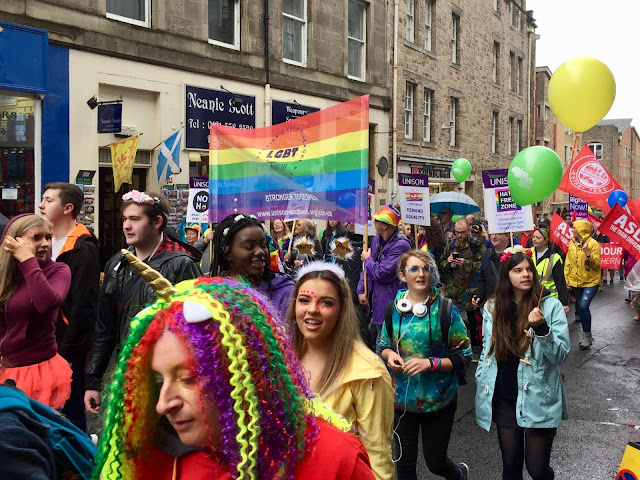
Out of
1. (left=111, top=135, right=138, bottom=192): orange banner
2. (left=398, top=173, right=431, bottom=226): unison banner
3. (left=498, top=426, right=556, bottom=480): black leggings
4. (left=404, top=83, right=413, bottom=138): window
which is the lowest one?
(left=498, top=426, right=556, bottom=480): black leggings

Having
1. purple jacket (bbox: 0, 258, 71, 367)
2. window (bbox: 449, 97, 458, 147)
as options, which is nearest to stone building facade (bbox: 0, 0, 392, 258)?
window (bbox: 449, 97, 458, 147)

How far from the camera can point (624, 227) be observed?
828 cm

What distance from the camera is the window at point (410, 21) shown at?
21.3 metres

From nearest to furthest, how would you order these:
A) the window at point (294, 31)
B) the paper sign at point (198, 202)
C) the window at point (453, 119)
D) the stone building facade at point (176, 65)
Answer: the paper sign at point (198, 202), the stone building facade at point (176, 65), the window at point (294, 31), the window at point (453, 119)

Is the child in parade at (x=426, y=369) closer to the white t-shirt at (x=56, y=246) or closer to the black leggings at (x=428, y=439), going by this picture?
the black leggings at (x=428, y=439)

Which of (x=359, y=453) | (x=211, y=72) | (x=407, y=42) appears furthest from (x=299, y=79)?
(x=359, y=453)

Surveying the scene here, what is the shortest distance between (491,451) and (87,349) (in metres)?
3.31

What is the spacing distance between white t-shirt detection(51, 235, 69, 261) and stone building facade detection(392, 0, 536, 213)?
1645 cm

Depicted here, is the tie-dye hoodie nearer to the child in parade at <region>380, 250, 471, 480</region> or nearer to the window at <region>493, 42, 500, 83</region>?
the child in parade at <region>380, 250, 471, 480</region>

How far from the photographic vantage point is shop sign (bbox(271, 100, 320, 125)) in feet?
51.3

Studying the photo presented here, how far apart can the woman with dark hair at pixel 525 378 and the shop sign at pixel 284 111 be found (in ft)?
39.5

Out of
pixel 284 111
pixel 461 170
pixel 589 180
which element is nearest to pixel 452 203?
pixel 461 170

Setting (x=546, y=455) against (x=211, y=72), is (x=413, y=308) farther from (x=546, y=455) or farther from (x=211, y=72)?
(x=211, y=72)

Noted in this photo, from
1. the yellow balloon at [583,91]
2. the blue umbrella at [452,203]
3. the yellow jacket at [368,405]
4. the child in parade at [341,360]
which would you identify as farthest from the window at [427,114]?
the yellow jacket at [368,405]
